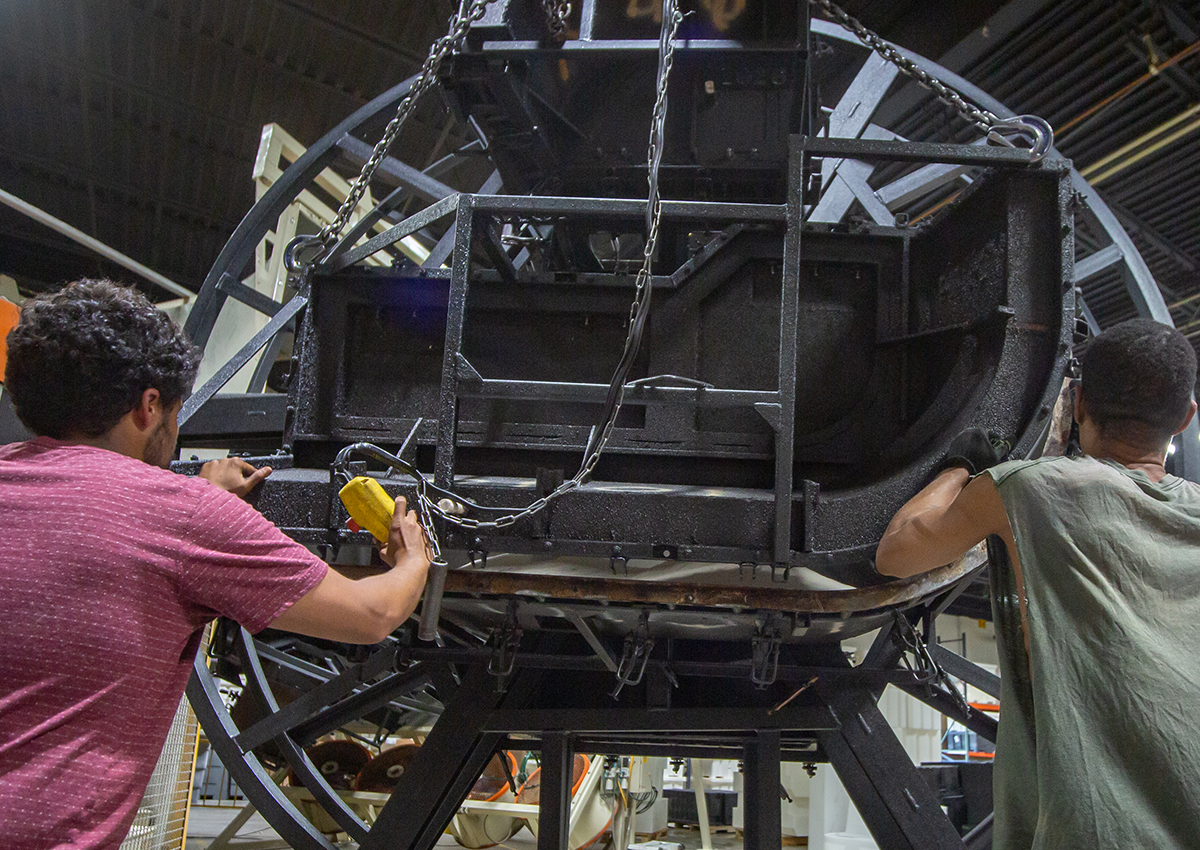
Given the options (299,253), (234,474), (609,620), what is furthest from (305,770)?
(299,253)

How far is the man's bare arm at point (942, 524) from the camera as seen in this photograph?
1.87 metres

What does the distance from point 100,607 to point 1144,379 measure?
74.6 inches

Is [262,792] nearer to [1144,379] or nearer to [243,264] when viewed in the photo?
[243,264]

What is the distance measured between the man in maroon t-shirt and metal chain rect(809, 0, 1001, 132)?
195cm

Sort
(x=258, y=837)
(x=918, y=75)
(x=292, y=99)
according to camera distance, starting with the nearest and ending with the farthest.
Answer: (x=918, y=75) → (x=258, y=837) → (x=292, y=99)

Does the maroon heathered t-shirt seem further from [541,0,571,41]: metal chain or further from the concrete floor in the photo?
the concrete floor

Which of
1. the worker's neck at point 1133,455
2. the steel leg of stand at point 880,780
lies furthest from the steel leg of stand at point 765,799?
the worker's neck at point 1133,455

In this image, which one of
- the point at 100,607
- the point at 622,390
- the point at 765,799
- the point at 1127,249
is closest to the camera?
the point at 100,607

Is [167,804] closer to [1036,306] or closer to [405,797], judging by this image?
[405,797]

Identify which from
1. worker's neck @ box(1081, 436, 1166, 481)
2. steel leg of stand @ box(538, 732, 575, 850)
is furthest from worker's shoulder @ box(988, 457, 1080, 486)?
steel leg of stand @ box(538, 732, 575, 850)

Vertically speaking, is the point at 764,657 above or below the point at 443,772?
above

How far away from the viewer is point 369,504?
6.60 feet

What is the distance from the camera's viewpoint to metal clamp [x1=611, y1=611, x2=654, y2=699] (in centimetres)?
285

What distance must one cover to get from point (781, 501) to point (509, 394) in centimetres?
70
